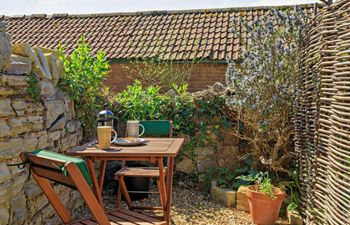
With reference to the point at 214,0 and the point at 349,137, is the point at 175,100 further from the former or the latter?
the point at 214,0

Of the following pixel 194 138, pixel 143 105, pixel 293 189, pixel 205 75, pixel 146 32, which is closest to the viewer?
pixel 293 189

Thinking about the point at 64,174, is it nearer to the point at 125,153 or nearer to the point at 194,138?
the point at 125,153

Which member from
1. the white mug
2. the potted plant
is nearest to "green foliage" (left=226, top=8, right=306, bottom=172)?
the potted plant

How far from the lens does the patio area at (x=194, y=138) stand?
8.93 feet

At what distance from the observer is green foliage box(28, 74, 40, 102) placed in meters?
3.12

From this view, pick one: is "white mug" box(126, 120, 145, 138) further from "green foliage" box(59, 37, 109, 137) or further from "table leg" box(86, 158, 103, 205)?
"green foliage" box(59, 37, 109, 137)

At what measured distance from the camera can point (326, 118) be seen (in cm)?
315

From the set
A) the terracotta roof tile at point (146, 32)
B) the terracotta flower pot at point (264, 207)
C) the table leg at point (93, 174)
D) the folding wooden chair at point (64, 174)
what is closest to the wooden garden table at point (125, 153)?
the table leg at point (93, 174)

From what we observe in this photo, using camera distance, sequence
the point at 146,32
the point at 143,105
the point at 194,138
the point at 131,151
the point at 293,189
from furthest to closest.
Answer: the point at 146,32, the point at 194,138, the point at 143,105, the point at 293,189, the point at 131,151

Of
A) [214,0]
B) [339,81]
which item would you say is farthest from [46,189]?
[214,0]

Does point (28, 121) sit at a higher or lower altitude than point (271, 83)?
lower

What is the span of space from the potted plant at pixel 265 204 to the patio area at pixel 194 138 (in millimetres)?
13

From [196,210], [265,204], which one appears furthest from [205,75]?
[265,204]

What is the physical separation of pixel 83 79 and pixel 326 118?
9.15ft
